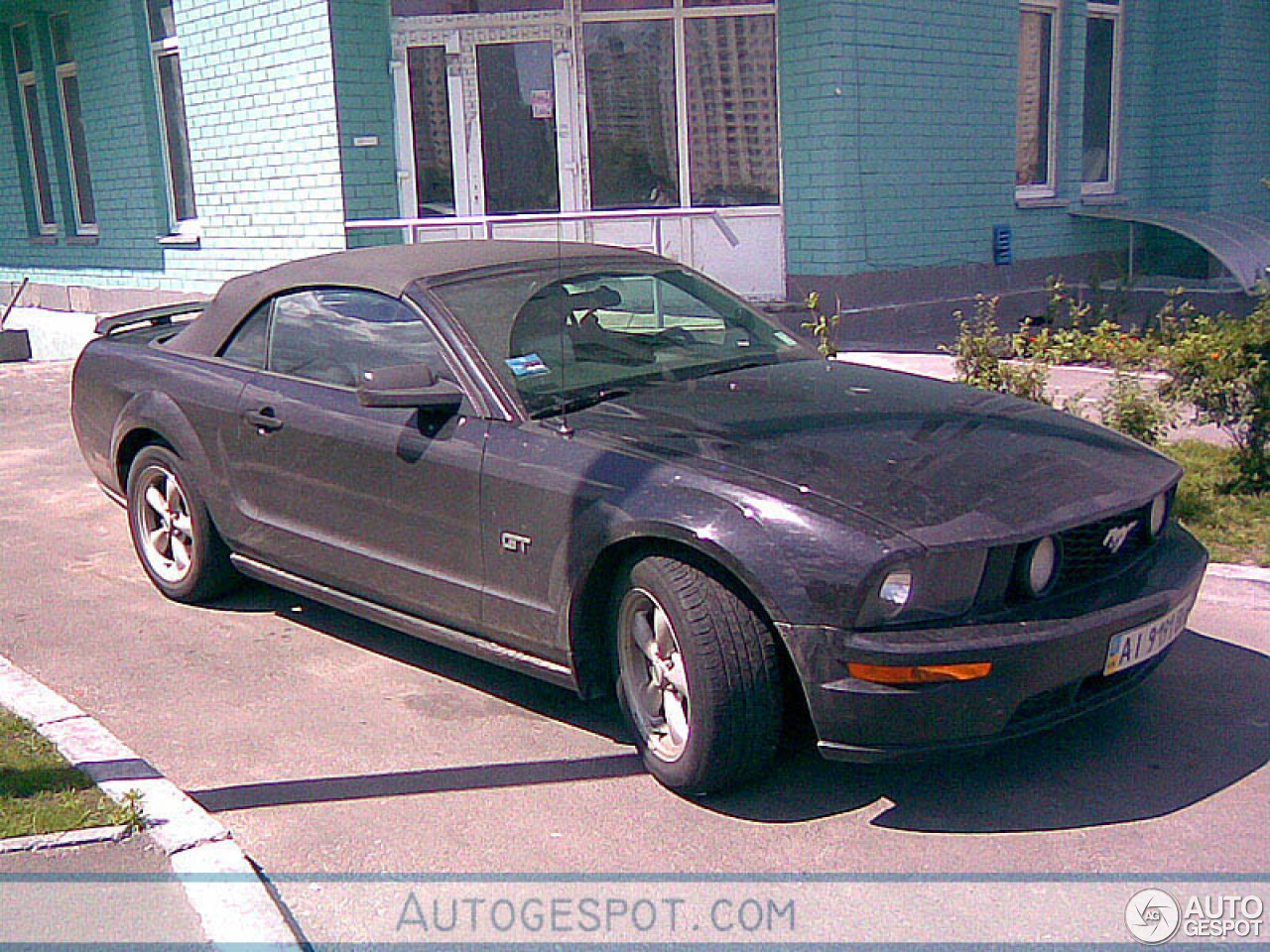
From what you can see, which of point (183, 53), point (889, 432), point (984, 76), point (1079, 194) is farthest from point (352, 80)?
point (889, 432)

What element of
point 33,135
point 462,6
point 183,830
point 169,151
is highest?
point 462,6

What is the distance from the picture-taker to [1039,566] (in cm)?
367

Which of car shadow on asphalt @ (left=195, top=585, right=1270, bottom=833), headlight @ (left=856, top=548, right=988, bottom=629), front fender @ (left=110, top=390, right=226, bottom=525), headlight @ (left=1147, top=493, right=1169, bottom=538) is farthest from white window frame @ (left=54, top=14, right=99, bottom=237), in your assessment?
headlight @ (left=856, top=548, right=988, bottom=629)

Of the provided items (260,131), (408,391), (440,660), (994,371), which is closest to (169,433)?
(440,660)

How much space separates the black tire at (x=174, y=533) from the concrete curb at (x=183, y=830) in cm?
106

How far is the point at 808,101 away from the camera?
449 inches

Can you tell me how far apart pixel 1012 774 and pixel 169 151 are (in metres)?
12.9

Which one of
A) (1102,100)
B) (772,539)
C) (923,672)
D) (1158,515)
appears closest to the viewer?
(923,672)

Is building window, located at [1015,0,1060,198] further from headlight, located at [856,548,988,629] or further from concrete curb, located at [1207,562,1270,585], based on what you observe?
headlight, located at [856,548,988,629]

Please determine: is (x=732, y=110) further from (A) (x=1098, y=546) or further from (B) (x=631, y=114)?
(A) (x=1098, y=546)

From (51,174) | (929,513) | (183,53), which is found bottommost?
(929,513)

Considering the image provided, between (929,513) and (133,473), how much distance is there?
388 cm

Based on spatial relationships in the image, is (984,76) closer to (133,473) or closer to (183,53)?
(183,53)

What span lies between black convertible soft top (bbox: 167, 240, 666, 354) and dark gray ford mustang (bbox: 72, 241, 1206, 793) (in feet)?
0.06
